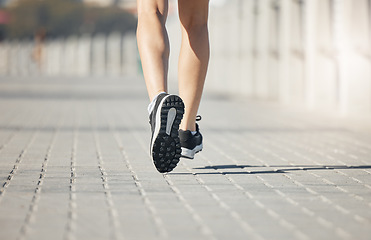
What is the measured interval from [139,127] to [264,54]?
8649 millimetres

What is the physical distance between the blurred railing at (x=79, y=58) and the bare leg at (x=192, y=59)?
44.6m

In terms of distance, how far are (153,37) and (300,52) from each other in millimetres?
9950

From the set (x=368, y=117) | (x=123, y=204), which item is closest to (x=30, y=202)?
(x=123, y=204)

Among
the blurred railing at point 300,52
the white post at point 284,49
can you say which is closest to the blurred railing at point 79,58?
the blurred railing at point 300,52

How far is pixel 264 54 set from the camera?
57.9ft

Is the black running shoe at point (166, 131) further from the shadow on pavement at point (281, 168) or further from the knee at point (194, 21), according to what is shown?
the knee at point (194, 21)

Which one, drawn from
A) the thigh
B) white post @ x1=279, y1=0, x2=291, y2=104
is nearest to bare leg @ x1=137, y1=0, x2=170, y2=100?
the thigh

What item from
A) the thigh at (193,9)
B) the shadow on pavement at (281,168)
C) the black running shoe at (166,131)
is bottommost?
the shadow on pavement at (281,168)

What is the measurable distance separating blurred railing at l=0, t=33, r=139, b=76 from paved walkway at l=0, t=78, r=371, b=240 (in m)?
42.5

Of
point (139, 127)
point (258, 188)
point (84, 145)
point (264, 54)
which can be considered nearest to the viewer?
point (258, 188)

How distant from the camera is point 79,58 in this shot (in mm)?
54438

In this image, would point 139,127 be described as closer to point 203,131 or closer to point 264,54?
point 203,131

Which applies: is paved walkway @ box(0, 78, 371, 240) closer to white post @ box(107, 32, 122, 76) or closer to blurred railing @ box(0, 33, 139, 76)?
blurred railing @ box(0, 33, 139, 76)

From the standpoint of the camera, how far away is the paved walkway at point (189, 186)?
141 inches
